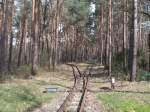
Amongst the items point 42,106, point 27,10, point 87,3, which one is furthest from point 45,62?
point 42,106

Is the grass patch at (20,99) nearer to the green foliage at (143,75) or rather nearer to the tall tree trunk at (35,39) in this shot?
the green foliage at (143,75)

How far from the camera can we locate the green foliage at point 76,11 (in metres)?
78.0

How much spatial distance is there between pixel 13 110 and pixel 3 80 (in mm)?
15088

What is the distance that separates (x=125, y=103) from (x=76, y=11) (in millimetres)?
66562

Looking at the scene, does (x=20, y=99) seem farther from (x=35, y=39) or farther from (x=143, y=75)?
(x=35, y=39)

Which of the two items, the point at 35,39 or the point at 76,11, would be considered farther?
the point at 76,11

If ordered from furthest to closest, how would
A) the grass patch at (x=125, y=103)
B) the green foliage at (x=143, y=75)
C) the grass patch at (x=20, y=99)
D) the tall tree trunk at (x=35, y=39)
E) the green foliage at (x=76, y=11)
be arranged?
the green foliage at (x=76, y=11) < the tall tree trunk at (x=35, y=39) < the green foliage at (x=143, y=75) < the grass patch at (x=125, y=103) < the grass patch at (x=20, y=99)

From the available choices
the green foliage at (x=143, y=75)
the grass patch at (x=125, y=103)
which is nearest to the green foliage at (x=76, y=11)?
the green foliage at (x=143, y=75)

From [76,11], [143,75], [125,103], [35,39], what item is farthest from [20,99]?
[76,11]

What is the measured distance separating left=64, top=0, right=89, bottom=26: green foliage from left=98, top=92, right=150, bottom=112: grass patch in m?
56.9

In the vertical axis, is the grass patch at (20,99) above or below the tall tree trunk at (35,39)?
below

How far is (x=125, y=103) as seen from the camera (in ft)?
55.3

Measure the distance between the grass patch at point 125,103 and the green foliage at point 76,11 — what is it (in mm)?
56902

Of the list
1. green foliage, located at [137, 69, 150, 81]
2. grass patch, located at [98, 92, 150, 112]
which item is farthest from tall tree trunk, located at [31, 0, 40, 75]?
grass patch, located at [98, 92, 150, 112]
